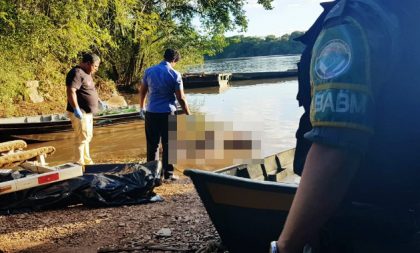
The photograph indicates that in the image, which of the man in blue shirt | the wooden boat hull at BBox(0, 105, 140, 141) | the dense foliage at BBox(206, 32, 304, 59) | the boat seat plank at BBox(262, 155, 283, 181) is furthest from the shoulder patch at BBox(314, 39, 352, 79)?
the dense foliage at BBox(206, 32, 304, 59)

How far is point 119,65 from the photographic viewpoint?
29.3m

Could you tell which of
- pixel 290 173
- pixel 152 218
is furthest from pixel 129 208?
pixel 290 173

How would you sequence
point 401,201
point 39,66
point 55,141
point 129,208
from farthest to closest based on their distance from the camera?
point 39,66, point 55,141, point 129,208, point 401,201

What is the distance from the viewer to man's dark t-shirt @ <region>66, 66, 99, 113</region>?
23.4 feet

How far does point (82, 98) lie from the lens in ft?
24.4

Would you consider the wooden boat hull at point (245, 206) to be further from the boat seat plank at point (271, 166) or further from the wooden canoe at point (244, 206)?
the boat seat plank at point (271, 166)

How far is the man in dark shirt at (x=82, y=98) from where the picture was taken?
715cm

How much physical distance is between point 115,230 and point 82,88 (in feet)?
10.9

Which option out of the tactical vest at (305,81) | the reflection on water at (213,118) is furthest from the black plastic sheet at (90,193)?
the tactical vest at (305,81)

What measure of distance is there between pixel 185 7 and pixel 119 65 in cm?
615

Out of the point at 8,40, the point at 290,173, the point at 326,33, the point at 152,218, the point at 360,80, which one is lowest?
the point at 152,218

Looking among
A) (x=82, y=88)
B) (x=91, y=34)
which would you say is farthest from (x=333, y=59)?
(x=91, y=34)

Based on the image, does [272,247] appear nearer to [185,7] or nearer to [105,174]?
[105,174]

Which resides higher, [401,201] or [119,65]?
[119,65]
